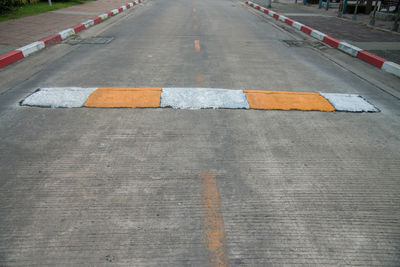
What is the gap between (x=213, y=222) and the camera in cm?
229

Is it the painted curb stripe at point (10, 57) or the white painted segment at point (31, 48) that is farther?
the white painted segment at point (31, 48)

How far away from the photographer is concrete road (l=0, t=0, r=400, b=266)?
2064mm

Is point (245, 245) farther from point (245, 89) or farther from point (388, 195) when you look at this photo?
point (245, 89)

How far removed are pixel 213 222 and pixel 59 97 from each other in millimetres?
3411

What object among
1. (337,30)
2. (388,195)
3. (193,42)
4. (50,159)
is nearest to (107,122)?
(50,159)

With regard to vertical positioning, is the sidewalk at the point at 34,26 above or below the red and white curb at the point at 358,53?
above

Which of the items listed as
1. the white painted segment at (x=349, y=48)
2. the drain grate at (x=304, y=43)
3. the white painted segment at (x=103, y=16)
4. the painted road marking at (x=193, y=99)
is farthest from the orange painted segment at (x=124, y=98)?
the white painted segment at (x=103, y=16)

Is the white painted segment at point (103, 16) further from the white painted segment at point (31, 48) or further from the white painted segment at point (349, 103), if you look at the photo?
the white painted segment at point (349, 103)

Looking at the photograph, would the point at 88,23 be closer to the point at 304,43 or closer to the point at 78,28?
the point at 78,28

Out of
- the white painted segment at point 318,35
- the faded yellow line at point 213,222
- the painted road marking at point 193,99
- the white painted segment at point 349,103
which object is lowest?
the faded yellow line at point 213,222

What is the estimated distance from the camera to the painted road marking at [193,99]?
Result: 4.27 m

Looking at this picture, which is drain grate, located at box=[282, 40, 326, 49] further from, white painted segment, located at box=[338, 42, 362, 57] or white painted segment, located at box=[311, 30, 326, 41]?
white painted segment, located at box=[338, 42, 362, 57]

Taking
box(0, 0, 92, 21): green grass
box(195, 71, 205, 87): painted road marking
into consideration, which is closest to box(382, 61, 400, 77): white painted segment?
box(195, 71, 205, 87): painted road marking

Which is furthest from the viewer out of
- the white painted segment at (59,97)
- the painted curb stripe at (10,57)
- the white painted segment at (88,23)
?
the white painted segment at (88,23)
